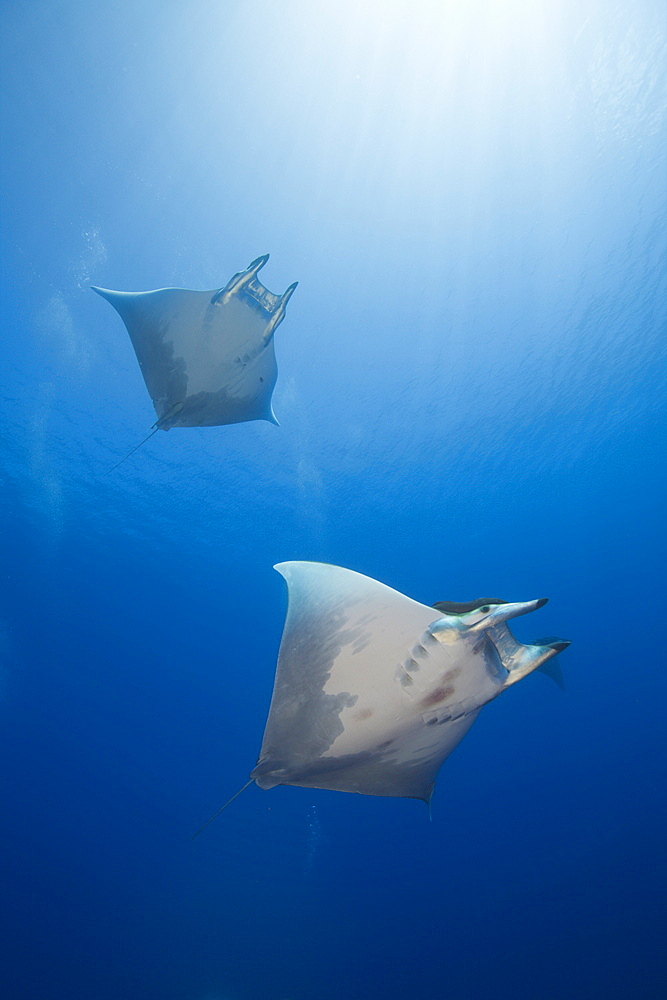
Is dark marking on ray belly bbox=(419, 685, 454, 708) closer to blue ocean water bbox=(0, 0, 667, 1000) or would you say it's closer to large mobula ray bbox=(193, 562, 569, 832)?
large mobula ray bbox=(193, 562, 569, 832)

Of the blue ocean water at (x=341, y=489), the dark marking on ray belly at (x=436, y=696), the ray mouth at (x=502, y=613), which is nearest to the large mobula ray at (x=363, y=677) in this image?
the dark marking on ray belly at (x=436, y=696)

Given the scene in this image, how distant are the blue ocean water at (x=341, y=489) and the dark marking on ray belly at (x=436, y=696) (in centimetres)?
1083

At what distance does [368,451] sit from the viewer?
18.2m

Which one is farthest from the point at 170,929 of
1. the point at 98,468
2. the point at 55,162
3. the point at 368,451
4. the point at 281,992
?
the point at 55,162

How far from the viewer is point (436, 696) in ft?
8.49

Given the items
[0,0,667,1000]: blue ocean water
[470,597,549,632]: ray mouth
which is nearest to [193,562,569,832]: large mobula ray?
[470,597,549,632]: ray mouth

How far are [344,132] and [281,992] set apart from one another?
31.2m

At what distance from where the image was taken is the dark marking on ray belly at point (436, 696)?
8.41 ft

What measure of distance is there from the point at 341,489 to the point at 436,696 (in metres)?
17.8

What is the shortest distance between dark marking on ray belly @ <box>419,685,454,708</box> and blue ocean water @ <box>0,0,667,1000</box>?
10.8 metres

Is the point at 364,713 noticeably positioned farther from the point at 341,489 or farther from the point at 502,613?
the point at 341,489

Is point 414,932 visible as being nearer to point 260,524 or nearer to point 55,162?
point 260,524

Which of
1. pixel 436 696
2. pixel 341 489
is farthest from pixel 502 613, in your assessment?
pixel 341 489

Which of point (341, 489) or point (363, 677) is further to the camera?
point (341, 489)
